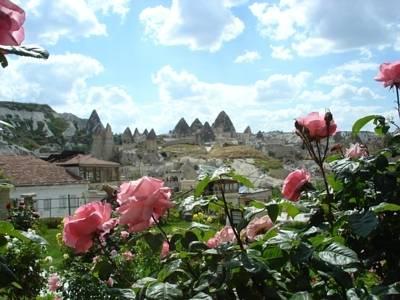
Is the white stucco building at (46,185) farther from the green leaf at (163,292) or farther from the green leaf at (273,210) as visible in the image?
the green leaf at (163,292)

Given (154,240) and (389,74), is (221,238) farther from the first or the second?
(389,74)

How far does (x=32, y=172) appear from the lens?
3269cm

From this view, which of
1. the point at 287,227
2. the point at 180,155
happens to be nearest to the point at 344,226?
the point at 287,227

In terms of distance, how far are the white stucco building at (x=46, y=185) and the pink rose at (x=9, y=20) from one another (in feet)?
102

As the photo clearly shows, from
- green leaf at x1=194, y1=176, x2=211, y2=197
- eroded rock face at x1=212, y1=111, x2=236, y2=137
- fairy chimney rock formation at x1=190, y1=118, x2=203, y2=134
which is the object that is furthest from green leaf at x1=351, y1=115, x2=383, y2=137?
eroded rock face at x1=212, y1=111, x2=236, y2=137

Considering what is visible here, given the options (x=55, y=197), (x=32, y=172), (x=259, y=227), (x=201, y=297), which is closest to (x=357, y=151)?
(x=259, y=227)

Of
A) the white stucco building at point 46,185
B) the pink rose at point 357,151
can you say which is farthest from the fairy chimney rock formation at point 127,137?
the pink rose at point 357,151

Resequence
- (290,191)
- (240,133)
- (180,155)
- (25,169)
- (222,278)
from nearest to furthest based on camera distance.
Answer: (222,278)
(290,191)
(25,169)
(180,155)
(240,133)

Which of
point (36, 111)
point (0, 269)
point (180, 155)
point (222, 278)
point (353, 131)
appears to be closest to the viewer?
point (0, 269)

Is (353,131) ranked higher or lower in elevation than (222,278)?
higher

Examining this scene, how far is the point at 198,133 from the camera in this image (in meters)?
139

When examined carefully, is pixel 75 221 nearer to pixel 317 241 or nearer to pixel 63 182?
pixel 317 241

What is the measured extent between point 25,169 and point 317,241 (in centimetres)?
3309

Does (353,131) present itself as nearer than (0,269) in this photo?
No
